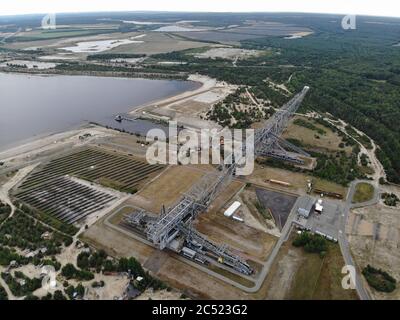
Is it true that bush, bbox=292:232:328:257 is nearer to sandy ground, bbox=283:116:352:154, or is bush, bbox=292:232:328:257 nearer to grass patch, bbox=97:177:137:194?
grass patch, bbox=97:177:137:194

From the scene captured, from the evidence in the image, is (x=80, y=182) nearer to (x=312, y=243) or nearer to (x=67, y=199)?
(x=67, y=199)

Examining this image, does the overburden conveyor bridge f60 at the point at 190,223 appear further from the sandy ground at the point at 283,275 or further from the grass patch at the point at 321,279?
the grass patch at the point at 321,279

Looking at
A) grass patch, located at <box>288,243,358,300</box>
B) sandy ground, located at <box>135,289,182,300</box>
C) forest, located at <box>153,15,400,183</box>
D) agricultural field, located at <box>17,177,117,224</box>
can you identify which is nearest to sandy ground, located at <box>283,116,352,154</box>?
forest, located at <box>153,15,400,183</box>

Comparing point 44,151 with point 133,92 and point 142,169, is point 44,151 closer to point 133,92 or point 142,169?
point 142,169

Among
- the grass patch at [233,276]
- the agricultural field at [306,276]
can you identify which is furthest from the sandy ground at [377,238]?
the grass patch at [233,276]

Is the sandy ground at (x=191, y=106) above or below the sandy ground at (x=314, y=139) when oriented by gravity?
above

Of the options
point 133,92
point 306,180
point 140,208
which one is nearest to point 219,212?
point 140,208
